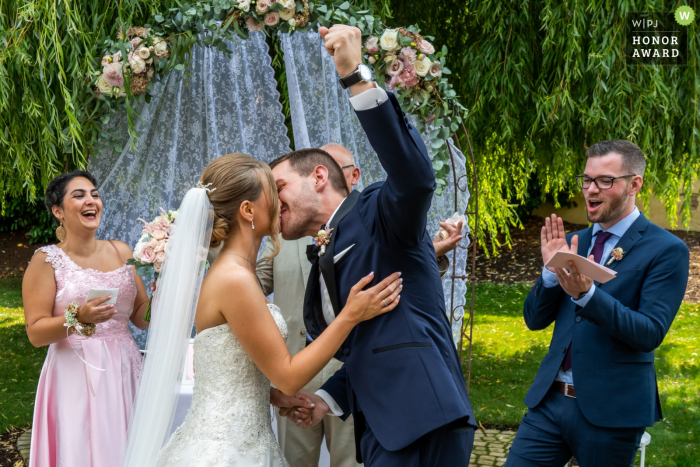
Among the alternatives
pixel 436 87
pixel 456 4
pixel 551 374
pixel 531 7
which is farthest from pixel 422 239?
pixel 456 4

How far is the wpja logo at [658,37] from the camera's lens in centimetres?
495

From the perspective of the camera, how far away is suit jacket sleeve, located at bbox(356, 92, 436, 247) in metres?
1.88

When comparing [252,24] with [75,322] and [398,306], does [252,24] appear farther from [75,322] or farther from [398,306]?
[398,306]

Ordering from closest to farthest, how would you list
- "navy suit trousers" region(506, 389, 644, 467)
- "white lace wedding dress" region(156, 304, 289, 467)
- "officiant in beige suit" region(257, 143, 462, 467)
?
"white lace wedding dress" region(156, 304, 289, 467) → "navy suit trousers" region(506, 389, 644, 467) → "officiant in beige suit" region(257, 143, 462, 467)

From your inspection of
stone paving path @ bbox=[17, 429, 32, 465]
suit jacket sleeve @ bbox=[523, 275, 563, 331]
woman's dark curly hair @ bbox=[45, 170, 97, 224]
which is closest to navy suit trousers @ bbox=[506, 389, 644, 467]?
suit jacket sleeve @ bbox=[523, 275, 563, 331]

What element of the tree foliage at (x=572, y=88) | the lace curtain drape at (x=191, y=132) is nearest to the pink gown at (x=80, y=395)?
the lace curtain drape at (x=191, y=132)

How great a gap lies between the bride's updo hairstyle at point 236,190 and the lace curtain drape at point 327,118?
1962mm

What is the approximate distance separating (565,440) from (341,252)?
5.21 feet

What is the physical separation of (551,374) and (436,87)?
1791 millimetres

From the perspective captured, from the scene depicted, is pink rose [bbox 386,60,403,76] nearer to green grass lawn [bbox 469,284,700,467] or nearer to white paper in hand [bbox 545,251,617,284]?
white paper in hand [bbox 545,251,617,284]

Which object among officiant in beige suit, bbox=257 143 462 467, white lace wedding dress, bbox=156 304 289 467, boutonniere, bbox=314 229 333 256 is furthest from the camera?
officiant in beige suit, bbox=257 143 462 467

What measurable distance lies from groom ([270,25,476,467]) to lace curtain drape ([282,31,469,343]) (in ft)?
7.06

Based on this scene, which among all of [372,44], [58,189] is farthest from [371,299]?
[58,189]

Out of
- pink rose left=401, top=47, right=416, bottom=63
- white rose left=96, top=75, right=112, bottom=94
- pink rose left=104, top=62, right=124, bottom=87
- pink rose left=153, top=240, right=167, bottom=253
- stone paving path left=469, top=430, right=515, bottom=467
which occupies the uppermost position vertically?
pink rose left=401, top=47, right=416, bottom=63
